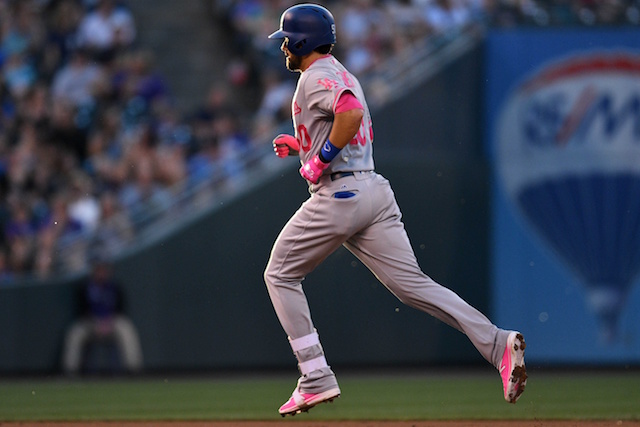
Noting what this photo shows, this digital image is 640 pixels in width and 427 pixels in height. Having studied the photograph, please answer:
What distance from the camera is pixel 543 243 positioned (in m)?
13.1

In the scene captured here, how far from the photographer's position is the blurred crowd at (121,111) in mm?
13156

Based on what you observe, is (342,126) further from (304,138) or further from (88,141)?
(88,141)

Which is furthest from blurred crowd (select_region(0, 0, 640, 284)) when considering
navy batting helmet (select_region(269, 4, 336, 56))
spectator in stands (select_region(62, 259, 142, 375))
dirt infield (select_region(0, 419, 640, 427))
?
navy batting helmet (select_region(269, 4, 336, 56))

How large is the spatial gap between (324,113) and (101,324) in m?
7.60

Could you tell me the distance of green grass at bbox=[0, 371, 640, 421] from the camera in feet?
27.7

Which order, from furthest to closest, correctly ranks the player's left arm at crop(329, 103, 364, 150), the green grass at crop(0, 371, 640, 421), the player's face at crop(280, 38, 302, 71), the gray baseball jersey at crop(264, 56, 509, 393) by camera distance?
the green grass at crop(0, 371, 640, 421), the player's face at crop(280, 38, 302, 71), the gray baseball jersey at crop(264, 56, 509, 393), the player's left arm at crop(329, 103, 364, 150)

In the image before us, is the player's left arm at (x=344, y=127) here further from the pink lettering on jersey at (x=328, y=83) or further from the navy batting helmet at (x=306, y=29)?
the navy batting helmet at (x=306, y=29)

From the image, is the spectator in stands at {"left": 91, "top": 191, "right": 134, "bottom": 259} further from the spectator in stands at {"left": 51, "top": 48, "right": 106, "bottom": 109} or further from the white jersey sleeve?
the white jersey sleeve

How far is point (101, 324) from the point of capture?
42.6 ft

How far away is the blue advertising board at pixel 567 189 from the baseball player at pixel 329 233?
6846 mm

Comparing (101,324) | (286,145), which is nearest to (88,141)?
(101,324)

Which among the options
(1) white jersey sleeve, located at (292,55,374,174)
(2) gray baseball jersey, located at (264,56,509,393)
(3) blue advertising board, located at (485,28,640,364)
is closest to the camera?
(1) white jersey sleeve, located at (292,55,374,174)

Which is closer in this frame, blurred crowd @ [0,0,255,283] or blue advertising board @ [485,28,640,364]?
blue advertising board @ [485,28,640,364]

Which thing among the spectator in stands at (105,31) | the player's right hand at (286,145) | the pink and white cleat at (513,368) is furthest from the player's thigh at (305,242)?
the spectator in stands at (105,31)
